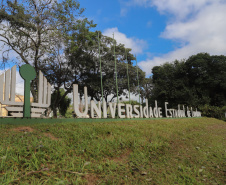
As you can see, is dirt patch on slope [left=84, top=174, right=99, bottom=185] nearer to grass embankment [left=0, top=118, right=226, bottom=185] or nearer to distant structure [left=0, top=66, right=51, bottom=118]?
grass embankment [left=0, top=118, right=226, bottom=185]

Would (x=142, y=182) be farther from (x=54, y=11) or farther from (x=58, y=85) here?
(x=58, y=85)

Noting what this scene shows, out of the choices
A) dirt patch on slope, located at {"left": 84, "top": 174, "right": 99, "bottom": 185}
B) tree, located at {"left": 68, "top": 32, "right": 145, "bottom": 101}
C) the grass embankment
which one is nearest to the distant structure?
the grass embankment

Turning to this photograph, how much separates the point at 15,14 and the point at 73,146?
53.9ft

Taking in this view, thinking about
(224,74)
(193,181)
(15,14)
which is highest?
(15,14)

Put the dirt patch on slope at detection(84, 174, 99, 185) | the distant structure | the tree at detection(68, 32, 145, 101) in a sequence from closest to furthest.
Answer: the dirt patch on slope at detection(84, 174, 99, 185) → the distant structure → the tree at detection(68, 32, 145, 101)

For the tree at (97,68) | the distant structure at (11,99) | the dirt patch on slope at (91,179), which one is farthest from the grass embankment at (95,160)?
the tree at (97,68)

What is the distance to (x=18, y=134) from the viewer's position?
471 centimetres

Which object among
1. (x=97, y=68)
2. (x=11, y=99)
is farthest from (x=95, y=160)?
(x=97, y=68)

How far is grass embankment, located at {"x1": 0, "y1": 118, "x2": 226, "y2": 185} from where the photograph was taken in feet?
11.0

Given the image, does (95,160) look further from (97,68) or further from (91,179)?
(97,68)

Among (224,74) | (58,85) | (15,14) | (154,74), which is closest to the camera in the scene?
(15,14)

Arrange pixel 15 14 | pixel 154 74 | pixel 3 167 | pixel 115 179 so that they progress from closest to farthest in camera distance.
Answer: pixel 3 167, pixel 115 179, pixel 15 14, pixel 154 74

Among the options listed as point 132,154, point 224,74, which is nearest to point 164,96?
point 224,74

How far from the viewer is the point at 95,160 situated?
13.4ft
